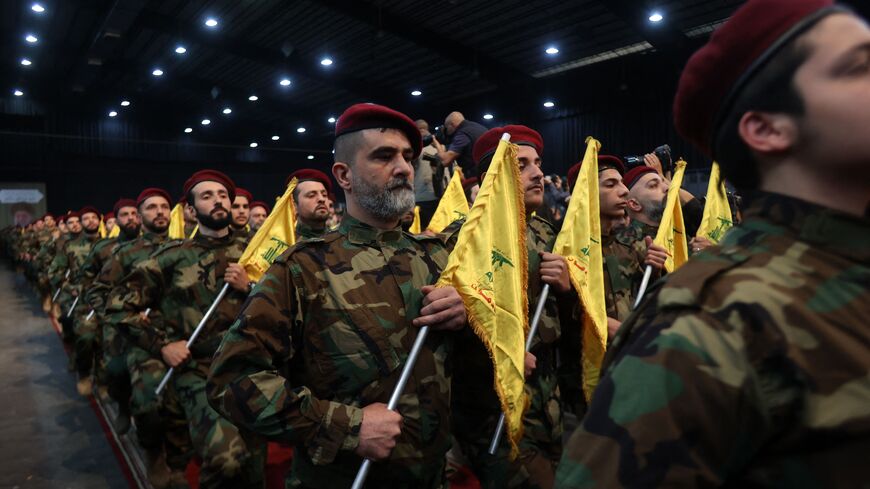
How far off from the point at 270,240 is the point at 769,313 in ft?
11.6

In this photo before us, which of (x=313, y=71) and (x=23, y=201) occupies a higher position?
(x=313, y=71)

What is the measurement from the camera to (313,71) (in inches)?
584

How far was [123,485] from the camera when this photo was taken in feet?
14.0

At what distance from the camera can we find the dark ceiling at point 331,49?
10.8m

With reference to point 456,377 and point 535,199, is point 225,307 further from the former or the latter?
point 535,199

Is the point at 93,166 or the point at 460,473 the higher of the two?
the point at 93,166

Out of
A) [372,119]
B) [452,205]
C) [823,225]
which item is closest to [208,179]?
[452,205]

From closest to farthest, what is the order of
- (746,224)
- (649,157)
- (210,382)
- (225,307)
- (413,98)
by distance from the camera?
(746,224) → (210,382) → (225,307) → (649,157) → (413,98)

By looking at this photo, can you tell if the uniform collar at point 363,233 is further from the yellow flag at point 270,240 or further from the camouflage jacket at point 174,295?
the camouflage jacket at point 174,295

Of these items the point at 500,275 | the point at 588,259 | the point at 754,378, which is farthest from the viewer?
the point at 588,259

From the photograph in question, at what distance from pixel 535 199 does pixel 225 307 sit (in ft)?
6.87

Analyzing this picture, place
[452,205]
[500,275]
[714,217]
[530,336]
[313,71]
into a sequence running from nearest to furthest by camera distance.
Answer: [500,275], [530,336], [714,217], [452,205], [313,71]

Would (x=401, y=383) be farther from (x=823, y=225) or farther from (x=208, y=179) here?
(x=208, y=179)

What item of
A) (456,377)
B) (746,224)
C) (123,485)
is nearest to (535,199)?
(456,377)
